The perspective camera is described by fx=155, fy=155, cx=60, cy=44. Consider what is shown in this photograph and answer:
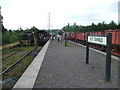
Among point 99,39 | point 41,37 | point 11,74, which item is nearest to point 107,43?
point 99,39

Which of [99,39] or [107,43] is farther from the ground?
[99,39]

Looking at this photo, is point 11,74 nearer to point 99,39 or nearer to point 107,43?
point 99,39

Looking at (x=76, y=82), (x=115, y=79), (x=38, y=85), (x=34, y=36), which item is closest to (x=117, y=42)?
(x=115, y=79)

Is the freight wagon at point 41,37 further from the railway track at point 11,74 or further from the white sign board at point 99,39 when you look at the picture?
the white sign board at point 99,39

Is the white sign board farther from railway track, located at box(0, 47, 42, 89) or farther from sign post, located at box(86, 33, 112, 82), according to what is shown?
railway track, located at box(0, 47, 42, 89)

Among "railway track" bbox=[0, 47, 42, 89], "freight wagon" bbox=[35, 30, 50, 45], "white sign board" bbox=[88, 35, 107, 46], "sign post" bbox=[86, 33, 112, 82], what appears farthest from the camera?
"freight wagon" bbox=[35, 30, 50, 45]

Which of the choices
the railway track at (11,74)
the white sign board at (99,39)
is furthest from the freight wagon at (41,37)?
the white sign board at (99,39)

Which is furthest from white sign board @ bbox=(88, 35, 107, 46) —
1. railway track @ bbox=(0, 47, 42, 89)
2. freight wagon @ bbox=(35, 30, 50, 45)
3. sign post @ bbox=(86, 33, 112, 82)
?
freight wagon @ bbox=(35, 30, 50, 45)

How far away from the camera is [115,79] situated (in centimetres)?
511

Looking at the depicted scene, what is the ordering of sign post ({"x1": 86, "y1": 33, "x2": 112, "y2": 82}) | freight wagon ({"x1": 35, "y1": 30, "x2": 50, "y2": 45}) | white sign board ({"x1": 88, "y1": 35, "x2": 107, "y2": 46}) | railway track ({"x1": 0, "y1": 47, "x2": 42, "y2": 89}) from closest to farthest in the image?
sign post ({"x1": 86, "y1": 33, "x2": 112, "y2": 82})
white sign board ({"x1": 88, "y1": 35, "x2": 107, "y2": 46})
railway track ({"x1": 0, "y1": 47, "x2": 42, "y2": 89})
freight wagon ({"x1": 35, "y1": 30, "x2": 50, "y2": 45})

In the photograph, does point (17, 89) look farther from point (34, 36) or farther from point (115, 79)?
point (34, 36)

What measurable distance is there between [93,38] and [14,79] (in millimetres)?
3892

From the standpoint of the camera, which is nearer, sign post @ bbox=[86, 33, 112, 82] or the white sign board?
sign post @ bbox=[86, 33, 112, 82]

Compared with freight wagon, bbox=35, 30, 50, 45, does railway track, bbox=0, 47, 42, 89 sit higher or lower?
lower
